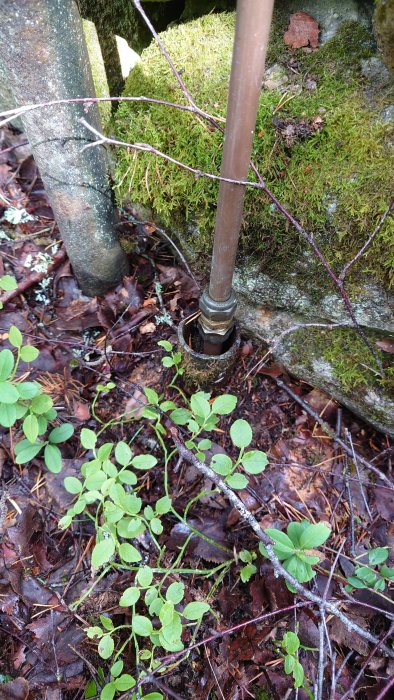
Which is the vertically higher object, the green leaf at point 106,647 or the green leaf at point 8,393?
the green leaf at point 8,393

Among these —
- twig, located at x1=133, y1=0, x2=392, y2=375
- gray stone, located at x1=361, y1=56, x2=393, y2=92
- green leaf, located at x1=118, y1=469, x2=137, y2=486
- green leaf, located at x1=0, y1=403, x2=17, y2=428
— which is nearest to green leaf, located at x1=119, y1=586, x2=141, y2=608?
green leaf, located at x1=118, y1=469, x2=137, y2=486

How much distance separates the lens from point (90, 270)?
8.44 feet

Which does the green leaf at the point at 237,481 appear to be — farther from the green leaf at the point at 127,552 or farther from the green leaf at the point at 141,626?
the green leaf at the point at 141,626

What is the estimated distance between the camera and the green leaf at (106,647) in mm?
1708

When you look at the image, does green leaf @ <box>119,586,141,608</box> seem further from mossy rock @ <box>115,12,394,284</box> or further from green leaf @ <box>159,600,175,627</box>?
mossy rock @ <box>115,12,394,284</box>

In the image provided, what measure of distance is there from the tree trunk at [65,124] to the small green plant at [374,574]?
206 centimetres

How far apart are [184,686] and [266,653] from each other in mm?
380

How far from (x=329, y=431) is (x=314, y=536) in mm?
770

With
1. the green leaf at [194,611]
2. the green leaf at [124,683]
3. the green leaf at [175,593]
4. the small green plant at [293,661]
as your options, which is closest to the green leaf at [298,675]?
the small green plant at [293,661]

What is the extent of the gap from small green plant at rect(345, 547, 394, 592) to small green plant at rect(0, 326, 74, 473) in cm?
146

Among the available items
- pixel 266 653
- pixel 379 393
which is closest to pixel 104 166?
pixel 379 393

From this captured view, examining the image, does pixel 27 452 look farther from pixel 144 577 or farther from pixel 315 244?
pixel 315 244

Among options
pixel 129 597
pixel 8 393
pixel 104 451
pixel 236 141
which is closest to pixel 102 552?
pixel 129 597

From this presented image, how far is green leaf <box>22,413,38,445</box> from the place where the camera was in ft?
6.33
